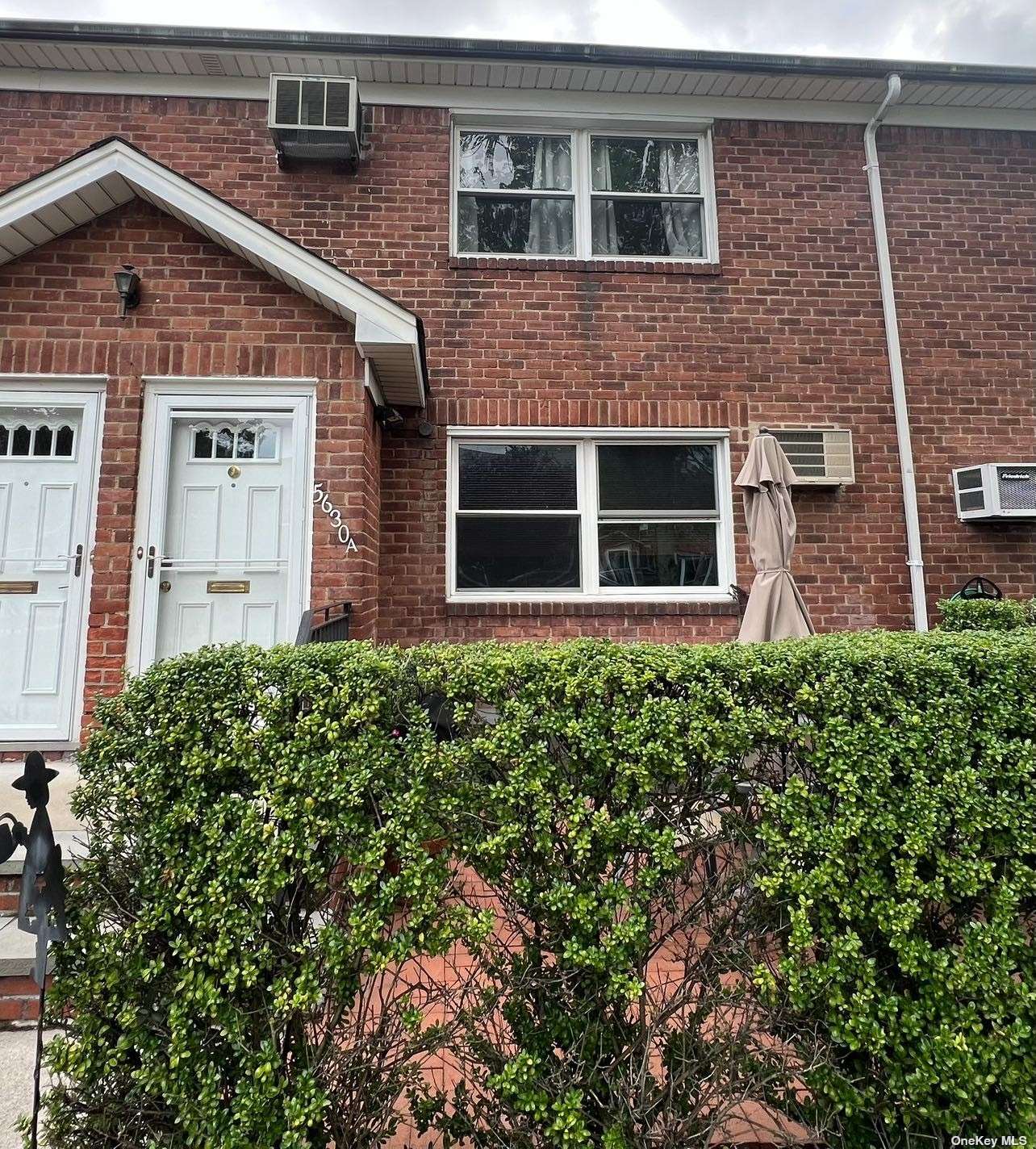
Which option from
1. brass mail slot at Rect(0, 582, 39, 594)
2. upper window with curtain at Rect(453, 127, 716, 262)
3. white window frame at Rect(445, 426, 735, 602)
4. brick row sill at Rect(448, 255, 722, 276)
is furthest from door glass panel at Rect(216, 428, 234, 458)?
upper window with curtain at Rect(453, 127, 716, 262)

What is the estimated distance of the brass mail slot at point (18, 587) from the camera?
4.74 metres

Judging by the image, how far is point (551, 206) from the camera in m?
6.43

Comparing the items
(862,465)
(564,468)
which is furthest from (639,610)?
(862,465)

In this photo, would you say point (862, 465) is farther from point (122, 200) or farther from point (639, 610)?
point (122, 200)

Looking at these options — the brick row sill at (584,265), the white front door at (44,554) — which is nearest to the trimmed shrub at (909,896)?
the white front door at (44,554)

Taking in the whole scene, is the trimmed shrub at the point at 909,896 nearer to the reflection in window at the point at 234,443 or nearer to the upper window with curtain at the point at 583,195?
the reflection in window at the point at 234,443

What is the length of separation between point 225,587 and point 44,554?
145cm

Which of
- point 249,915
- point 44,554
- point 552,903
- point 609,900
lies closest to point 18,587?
point 44,554

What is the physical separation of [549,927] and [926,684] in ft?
5.19

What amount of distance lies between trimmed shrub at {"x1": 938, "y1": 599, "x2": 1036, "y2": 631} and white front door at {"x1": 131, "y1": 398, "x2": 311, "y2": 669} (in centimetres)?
574

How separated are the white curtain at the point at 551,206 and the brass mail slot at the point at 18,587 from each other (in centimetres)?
554

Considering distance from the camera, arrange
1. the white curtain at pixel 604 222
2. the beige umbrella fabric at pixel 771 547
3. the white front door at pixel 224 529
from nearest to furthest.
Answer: the beige umbrella fabric at pixel 771 547 < the white front door at pixel 224 529 < the white curtain at pixel 604 222

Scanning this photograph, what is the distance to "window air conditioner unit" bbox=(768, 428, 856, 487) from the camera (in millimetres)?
6020

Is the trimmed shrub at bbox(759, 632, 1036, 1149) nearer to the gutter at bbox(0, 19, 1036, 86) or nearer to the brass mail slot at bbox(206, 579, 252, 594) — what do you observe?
the brass mail slot at bbox(206, 579, 252, 594)
